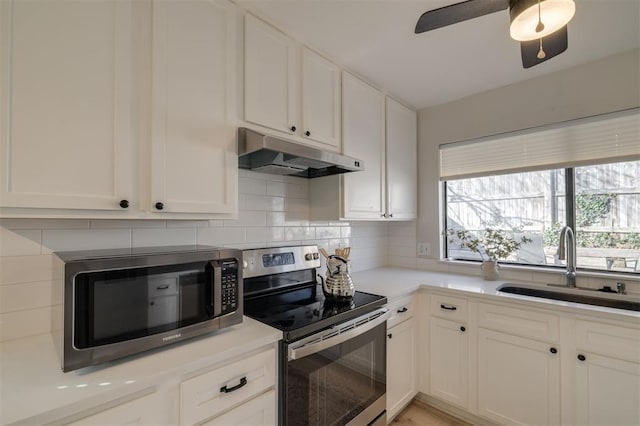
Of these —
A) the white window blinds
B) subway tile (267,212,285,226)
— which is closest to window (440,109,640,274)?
the white window blinds

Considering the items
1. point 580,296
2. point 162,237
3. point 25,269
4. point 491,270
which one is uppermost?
point 162,237

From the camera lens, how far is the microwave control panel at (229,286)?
3.84 ft

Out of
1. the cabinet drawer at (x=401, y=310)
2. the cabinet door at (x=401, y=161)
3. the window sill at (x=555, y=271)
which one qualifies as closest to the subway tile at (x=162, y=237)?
the cabinet drawer at (x=401, y=310)

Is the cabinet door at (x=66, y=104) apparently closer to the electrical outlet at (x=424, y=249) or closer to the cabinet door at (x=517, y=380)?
the cabinet door at (x=517, y=380)

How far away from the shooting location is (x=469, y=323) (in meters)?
1.91

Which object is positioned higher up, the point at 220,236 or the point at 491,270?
the point at 220,236

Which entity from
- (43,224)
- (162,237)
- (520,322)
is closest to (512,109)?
(520,322)

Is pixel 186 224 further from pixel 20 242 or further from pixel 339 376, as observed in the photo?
pixel 339 376

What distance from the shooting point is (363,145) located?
6.93 feet

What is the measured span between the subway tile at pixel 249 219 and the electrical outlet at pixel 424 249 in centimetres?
159

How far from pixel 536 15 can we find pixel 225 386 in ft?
5.95

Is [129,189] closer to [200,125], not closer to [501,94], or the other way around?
[200,125]

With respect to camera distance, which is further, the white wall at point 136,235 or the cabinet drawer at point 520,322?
the cabinet drawer at point 520,322

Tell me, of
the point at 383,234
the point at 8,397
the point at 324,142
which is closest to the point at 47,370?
the point at 8,397
